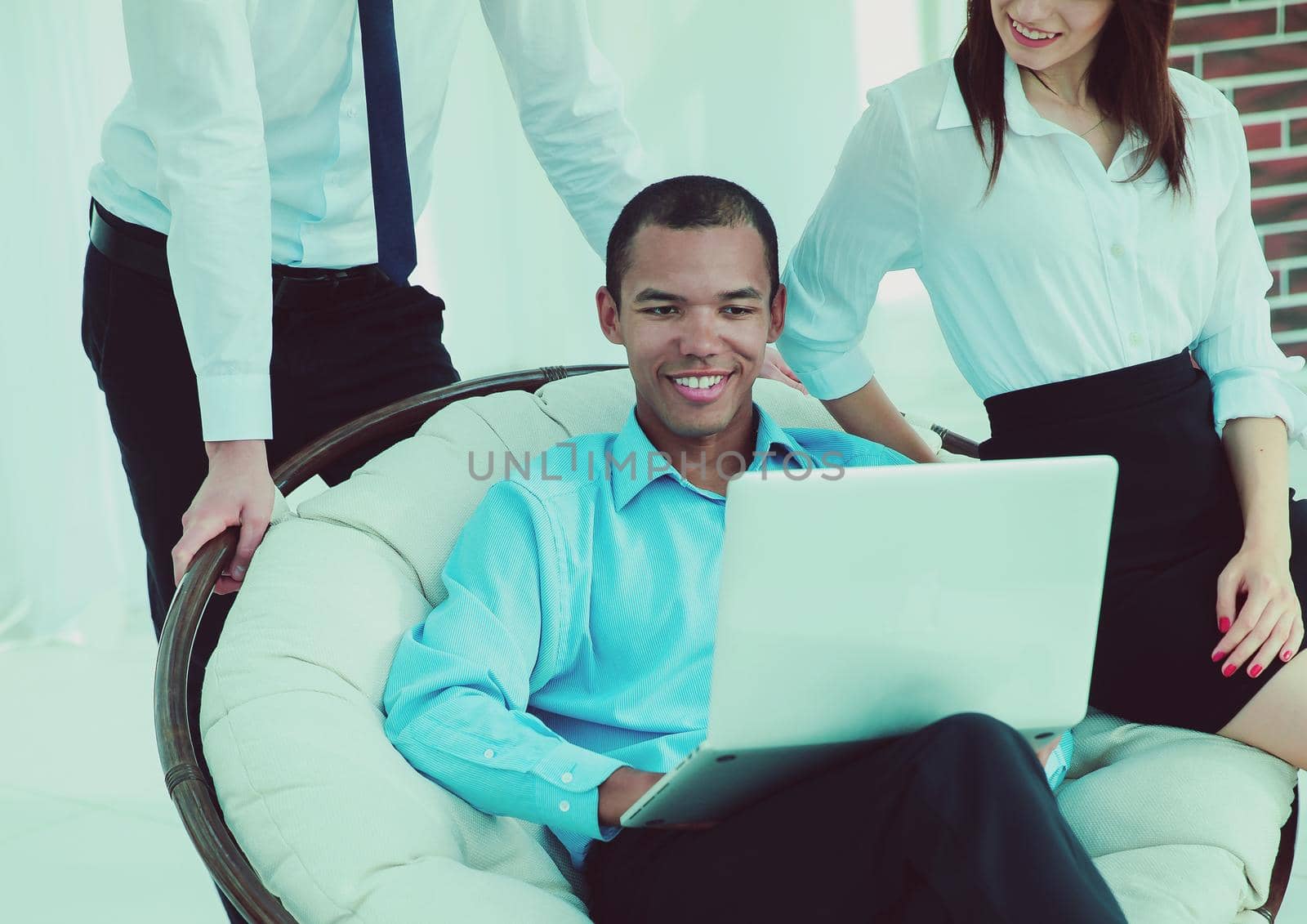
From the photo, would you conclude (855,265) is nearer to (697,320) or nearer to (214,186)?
(697,320)

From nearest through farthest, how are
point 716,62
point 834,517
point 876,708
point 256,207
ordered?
1. point 834,517
2. point 876,708
3. point 256,207
4. point 716,62

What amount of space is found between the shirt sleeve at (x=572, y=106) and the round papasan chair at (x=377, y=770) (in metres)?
0.41

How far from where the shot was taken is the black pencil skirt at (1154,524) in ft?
4.65

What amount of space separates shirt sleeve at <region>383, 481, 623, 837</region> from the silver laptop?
167mm

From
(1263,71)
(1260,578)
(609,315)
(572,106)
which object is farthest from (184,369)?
(1263,71)

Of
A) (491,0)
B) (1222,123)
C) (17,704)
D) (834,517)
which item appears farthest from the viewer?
(17,704)

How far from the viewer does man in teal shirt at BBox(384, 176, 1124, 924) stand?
99cm

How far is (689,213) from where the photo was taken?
4.95ft

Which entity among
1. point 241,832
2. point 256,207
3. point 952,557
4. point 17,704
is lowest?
point 17,704

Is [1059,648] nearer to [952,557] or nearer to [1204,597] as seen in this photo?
[952,557]

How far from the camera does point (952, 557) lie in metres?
0.96

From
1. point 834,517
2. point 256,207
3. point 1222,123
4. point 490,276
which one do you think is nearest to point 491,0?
point 256,207

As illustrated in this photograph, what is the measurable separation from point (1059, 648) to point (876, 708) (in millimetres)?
151

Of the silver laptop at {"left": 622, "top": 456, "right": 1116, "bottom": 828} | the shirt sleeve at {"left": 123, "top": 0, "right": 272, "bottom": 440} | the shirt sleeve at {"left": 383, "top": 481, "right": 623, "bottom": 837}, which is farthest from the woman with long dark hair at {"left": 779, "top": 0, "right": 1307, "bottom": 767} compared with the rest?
the shirt sleeve at {"left": 123, "top": 0, "right": 272, "bottom": 440}
